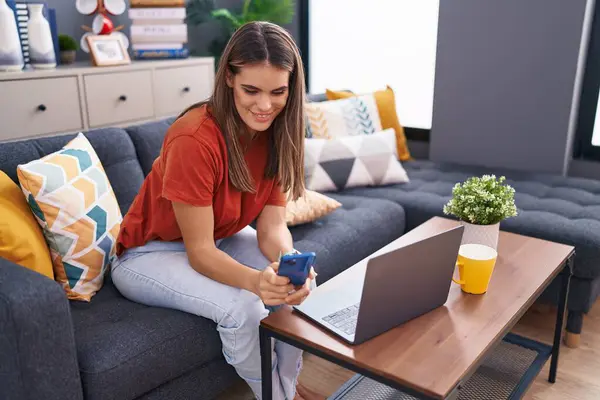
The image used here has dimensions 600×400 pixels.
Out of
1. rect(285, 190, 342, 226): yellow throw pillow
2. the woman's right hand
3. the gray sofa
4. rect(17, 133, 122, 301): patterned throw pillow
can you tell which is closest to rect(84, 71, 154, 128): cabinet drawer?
the gray sofa

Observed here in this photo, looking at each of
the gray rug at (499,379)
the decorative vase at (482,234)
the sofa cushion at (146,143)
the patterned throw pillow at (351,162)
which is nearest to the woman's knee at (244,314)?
the gray rug at (499,379)

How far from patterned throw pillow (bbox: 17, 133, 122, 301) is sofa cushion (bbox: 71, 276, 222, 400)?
0.08 m

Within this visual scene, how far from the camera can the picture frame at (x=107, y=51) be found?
110 inches

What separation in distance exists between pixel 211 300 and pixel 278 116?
504 millimetres

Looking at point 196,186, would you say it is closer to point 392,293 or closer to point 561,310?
point 392,293

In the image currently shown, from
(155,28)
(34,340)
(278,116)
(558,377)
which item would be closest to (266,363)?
(34,340)

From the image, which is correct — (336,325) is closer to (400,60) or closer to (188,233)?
(188,233)

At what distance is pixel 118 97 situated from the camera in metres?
2.81

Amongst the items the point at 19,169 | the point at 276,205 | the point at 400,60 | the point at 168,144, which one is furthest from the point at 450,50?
the point at 19,169

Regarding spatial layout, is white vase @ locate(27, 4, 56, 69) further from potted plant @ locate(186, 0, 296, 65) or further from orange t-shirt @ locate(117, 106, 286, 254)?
orange t-shirt @ locate(117, 106, 286, 254)

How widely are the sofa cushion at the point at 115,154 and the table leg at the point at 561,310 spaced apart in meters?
1.38

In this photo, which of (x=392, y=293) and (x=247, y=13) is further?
(x=247, y=13)

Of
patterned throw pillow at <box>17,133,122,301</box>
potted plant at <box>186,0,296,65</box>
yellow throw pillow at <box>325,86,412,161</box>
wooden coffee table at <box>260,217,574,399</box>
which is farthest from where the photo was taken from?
potted plant at <box>186,0,296,65</box>

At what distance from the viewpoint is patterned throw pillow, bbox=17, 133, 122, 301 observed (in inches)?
59.5
